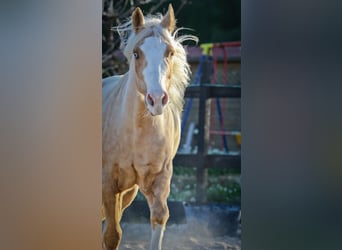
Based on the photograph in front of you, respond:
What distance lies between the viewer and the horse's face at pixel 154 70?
9.66ft

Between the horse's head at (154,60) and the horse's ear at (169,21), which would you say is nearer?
the horse's head at (154,60)

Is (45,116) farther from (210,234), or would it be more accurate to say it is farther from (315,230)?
(315,230)

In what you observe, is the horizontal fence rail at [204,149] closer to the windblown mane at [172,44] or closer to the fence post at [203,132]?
the fence post at [203,132]

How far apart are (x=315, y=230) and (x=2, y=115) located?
7.82 feet

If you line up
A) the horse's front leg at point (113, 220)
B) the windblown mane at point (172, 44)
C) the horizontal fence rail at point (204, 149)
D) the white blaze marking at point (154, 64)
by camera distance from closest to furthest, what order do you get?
the white blaze marking at point (154, 64) → the windblown mane at point (172, 44) → the horse's front leg at point (113, 220) → the horizontal fence rail at point (204, 149)

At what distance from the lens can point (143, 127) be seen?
3.10 m

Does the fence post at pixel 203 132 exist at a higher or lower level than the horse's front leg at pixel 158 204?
higher

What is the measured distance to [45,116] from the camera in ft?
10.6

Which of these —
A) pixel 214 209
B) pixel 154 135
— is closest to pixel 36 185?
pixel 154 135

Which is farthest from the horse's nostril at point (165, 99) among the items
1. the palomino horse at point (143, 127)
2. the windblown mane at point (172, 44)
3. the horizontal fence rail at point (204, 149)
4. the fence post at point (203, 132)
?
the fence post at point (203, 132)

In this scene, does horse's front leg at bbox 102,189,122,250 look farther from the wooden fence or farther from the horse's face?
the horse's face

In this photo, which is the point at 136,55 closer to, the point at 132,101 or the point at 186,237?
the point at 132,101

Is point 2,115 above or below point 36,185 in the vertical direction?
above

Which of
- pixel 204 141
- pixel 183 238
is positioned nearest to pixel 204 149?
pixel 204 141
